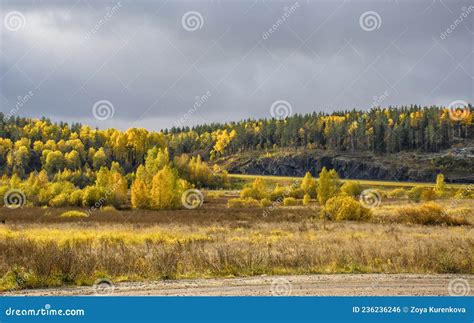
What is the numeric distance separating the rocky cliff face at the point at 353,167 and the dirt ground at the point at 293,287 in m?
121

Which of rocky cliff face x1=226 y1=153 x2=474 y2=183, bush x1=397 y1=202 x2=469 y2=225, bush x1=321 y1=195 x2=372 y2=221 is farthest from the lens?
rocky cliff face x1=226 y1=153 x2=474 y2=183

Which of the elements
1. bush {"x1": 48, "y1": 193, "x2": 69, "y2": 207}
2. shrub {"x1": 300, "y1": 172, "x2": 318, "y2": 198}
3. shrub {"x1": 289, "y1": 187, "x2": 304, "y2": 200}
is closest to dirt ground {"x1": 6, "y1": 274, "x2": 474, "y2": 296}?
bush {"x1": 48, "y1": 193, "x2": 69, "y2": 207}

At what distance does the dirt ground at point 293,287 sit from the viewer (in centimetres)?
1180

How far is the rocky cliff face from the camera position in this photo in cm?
13625

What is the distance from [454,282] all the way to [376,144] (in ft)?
531

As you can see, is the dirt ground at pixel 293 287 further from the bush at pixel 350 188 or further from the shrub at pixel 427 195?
the bush at pixel 350 188

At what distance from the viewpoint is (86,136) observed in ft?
588

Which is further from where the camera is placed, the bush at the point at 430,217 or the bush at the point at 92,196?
the bush at the point at 92,196

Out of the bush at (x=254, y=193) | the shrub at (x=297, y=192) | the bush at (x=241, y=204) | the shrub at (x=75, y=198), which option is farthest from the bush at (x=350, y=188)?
the shrub at (x=75, y=198)

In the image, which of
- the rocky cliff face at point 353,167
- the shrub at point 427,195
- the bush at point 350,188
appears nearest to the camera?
the shrub at point 427,195

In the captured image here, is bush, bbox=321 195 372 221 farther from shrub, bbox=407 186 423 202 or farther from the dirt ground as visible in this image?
shrub, bbox=407 186 423 202

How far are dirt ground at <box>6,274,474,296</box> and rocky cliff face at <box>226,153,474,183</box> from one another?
121 metres

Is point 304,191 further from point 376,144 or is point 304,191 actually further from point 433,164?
point 376,144

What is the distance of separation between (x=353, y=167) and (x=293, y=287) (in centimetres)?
14477
